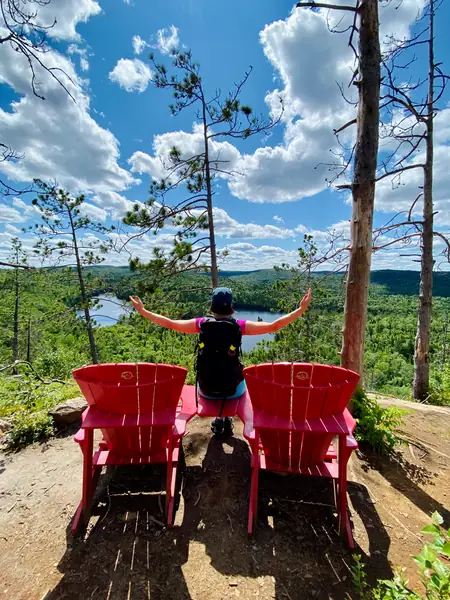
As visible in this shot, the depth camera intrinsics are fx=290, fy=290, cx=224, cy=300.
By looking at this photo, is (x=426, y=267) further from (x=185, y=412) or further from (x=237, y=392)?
(x=185, y=412)

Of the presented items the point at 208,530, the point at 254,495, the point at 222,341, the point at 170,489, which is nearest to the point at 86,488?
the point at 170,489

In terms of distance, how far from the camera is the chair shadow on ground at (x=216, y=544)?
173cm

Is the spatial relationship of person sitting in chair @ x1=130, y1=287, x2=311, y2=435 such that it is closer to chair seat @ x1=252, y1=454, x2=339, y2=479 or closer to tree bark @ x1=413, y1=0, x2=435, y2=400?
chair seat @ x1=252, y1=454, x2=339, y2=479

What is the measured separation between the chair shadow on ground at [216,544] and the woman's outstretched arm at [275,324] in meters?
1.29

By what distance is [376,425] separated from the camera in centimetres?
311

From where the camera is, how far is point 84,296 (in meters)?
13.0

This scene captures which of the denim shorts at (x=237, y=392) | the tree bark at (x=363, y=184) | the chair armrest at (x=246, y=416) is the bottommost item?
the chair armrest at (x=246, y=416)

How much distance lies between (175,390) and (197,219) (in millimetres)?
4790

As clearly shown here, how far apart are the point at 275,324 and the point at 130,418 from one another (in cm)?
140

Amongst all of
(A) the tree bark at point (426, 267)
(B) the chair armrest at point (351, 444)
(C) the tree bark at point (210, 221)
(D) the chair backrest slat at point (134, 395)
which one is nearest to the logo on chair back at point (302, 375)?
(B) the chair armrest at point (351, 444)

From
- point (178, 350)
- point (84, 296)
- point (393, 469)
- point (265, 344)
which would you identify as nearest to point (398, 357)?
point (178, 350)

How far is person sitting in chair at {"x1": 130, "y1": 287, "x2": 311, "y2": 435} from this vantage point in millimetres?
2547

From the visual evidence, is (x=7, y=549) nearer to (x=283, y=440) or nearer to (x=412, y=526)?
(x=283, y=440)

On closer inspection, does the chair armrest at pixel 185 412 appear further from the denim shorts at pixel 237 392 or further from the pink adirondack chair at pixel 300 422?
the pink adirondack chair at pixel 300 422
